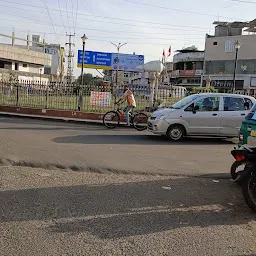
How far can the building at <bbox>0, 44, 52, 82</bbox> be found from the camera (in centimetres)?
5050

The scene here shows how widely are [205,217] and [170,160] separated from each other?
3.43m

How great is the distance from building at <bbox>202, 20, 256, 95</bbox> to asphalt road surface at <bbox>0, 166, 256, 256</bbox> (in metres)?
53.7

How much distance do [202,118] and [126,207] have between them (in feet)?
22.8

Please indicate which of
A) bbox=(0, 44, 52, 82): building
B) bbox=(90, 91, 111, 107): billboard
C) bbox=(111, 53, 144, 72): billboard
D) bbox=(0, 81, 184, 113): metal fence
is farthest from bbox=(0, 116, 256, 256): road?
bbox=(0, 44, 52, 82): building

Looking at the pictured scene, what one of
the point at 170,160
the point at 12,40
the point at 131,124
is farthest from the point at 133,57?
the point at 170,160

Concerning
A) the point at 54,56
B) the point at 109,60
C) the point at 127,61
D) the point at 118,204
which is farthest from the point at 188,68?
the point at 118,204

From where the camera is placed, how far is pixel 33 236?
12.3 feet

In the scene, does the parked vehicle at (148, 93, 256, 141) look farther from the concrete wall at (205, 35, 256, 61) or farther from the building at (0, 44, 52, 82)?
the concrete wall at (205, 35, 256, 61)

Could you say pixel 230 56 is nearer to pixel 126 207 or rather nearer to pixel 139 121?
pixel 139 121

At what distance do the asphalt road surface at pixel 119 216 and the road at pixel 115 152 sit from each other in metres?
0.76

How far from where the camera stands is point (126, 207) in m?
4.76

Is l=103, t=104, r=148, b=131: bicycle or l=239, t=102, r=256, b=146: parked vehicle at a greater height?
l=239, t=102, r=256, b=146: parked vehicle

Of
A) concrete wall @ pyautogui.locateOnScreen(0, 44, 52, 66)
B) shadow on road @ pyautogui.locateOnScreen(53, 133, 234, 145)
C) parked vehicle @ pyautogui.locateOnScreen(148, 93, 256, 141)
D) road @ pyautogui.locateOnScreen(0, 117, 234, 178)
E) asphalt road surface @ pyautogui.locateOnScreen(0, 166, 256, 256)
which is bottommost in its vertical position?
asphalt road surface @ pyautogui.locateOnScreen(0, 166, 256, 256)

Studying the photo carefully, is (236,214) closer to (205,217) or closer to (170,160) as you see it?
(205,217)
